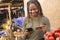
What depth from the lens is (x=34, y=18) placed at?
156 cm

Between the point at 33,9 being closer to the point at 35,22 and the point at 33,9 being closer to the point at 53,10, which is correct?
the point at 35,22

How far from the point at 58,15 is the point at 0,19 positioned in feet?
4.16

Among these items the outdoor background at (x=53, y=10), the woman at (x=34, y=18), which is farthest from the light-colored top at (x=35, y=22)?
the outdoor background at (x=53, y=10)

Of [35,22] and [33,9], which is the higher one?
[33,9]

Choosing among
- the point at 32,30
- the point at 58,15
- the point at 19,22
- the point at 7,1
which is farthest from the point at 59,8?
the point at 7,1

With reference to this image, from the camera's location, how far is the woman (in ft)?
4.89

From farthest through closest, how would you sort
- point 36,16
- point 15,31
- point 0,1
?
point 0,1 → point 15,31 → point 36,16

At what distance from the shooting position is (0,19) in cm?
290

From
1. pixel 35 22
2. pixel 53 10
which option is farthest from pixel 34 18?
pixel 53 10

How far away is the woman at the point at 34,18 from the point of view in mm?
1490

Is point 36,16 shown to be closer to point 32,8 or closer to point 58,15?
point 32,8

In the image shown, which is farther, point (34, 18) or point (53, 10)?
point (53, 10)

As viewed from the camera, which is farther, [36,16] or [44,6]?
[44,6]

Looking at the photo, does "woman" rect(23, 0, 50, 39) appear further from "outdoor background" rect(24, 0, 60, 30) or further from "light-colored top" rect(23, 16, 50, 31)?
"outdoor background" rect(24, 0, 60, 30)
